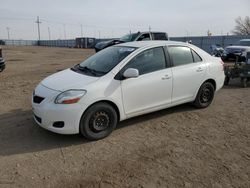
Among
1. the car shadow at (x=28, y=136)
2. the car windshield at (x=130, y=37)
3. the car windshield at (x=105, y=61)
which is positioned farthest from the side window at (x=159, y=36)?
the car shadow at (x=28, y=136)

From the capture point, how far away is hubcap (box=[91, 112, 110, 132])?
4.67 m

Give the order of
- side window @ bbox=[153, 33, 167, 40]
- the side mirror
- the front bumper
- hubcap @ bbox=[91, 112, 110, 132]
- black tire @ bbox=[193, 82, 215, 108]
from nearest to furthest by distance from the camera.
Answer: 1. the front bumper
2. hubcap @ bbox=[91, 112, 110, 132]
3. the side mirror
4. black tire @ bbox=[193, 82, 215, 108]
5. side window @ bbox=[153, 33, 167, 40]

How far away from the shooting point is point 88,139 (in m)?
4.71

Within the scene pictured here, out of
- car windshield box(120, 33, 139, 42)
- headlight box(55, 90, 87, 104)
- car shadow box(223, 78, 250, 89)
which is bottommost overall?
car shadow box(223, 78, 250, 89)

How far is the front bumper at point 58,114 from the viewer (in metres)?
4.39

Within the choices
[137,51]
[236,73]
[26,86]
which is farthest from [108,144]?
[236,73]

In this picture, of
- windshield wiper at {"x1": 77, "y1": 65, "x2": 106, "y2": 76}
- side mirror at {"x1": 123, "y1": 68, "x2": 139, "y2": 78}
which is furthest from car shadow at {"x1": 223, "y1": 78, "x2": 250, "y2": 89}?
windshield wiper at {"x1": 77, "y1": 65, "x2": 106, "y2": 76}

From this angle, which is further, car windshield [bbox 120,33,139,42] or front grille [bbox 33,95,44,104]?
car windshield [bbox 120,33,139,42]

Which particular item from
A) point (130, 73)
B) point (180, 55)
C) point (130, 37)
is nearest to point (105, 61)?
point (130, 73)

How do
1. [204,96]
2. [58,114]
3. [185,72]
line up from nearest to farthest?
[58,114], [185,72], [204,96]

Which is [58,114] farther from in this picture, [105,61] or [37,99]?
[105,61]

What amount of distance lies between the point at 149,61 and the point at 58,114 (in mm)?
2019

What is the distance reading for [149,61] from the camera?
17.5ft

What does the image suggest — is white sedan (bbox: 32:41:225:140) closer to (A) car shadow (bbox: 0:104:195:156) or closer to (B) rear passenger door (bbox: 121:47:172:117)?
(B) rear passenger door (bbox: 121:47:172:117)
